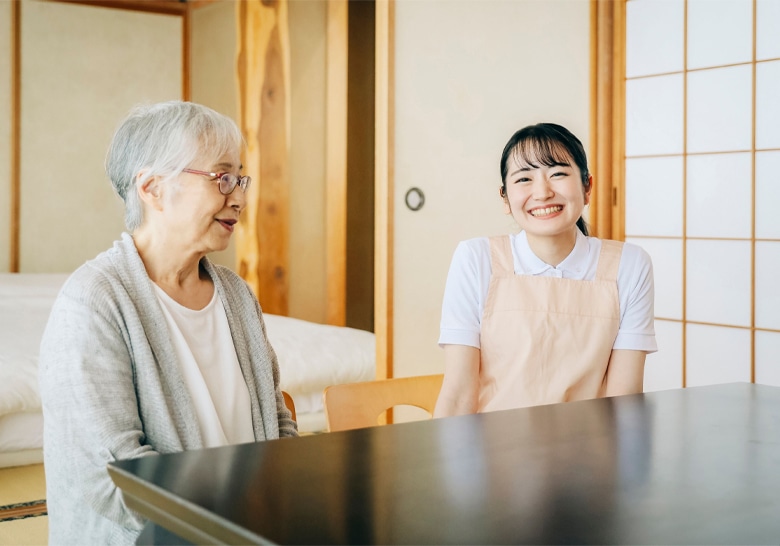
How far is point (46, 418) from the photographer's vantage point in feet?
4.87

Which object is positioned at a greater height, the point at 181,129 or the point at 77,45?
the point at 77,45

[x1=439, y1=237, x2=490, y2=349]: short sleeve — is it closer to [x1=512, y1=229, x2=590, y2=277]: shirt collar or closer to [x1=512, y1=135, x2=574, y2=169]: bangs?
[x1=512, y1=229, x2=590, y2=277]: shirt collar

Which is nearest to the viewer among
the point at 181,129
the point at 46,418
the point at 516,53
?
the point at 46,418

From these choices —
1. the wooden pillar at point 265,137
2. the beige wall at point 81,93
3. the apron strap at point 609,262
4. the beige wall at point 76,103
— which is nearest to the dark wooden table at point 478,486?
the apron strap at point 609,262

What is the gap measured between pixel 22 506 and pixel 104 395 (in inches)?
77.6

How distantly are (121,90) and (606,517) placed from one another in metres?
6.91

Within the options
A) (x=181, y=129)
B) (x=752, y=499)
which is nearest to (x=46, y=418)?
(x=181, y=129)

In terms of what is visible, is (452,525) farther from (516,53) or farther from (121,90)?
(121,90)

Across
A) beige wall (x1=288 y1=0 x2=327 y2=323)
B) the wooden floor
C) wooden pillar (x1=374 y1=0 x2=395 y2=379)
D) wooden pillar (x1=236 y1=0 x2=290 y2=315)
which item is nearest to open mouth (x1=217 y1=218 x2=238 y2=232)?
the wooden floor

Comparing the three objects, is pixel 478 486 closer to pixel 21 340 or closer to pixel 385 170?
pixel 385 170

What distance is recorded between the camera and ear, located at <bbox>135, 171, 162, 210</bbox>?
1648mm

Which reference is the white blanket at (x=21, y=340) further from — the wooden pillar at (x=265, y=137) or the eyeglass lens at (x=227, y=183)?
the eyeglass lens at (x=227, y=183)

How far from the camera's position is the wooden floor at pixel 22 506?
281cm

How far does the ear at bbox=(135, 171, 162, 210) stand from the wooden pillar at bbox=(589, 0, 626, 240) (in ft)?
7.19
